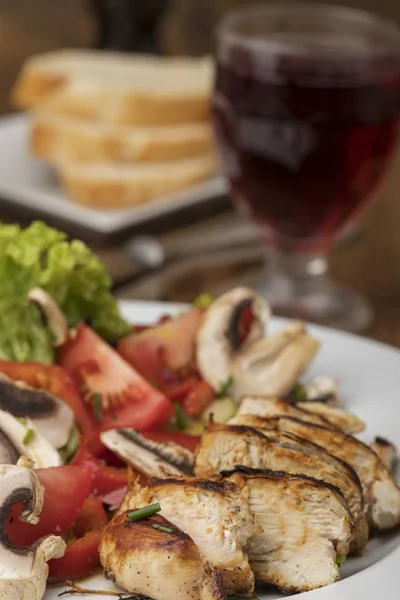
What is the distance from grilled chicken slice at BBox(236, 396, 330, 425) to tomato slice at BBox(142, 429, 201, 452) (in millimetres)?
149

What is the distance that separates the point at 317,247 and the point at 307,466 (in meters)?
2.38

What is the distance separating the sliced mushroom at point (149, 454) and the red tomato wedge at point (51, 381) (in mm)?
208

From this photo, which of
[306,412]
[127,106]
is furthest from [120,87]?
[306,412]

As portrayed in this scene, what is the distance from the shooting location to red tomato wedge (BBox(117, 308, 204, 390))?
321 centimetres

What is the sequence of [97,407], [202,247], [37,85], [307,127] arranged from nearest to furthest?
[97,407] → [307,127] → [202,247] → [37,85]

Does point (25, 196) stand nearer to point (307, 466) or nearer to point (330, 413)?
point (330, 413)

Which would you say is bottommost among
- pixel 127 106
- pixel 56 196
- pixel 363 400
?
pixel 56 196

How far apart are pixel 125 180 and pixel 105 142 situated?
46 centimetres

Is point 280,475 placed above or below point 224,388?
above

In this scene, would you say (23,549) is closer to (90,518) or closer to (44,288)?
(90,518)

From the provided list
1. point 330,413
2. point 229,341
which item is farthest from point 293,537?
point 229,341

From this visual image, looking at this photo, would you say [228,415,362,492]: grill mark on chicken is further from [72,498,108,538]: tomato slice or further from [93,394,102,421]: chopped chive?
[93,394,102,421]: chopped chive

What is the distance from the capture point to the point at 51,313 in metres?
3.05

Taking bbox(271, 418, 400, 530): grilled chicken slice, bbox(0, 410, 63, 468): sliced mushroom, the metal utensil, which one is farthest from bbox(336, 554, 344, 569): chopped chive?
the metal utensil
